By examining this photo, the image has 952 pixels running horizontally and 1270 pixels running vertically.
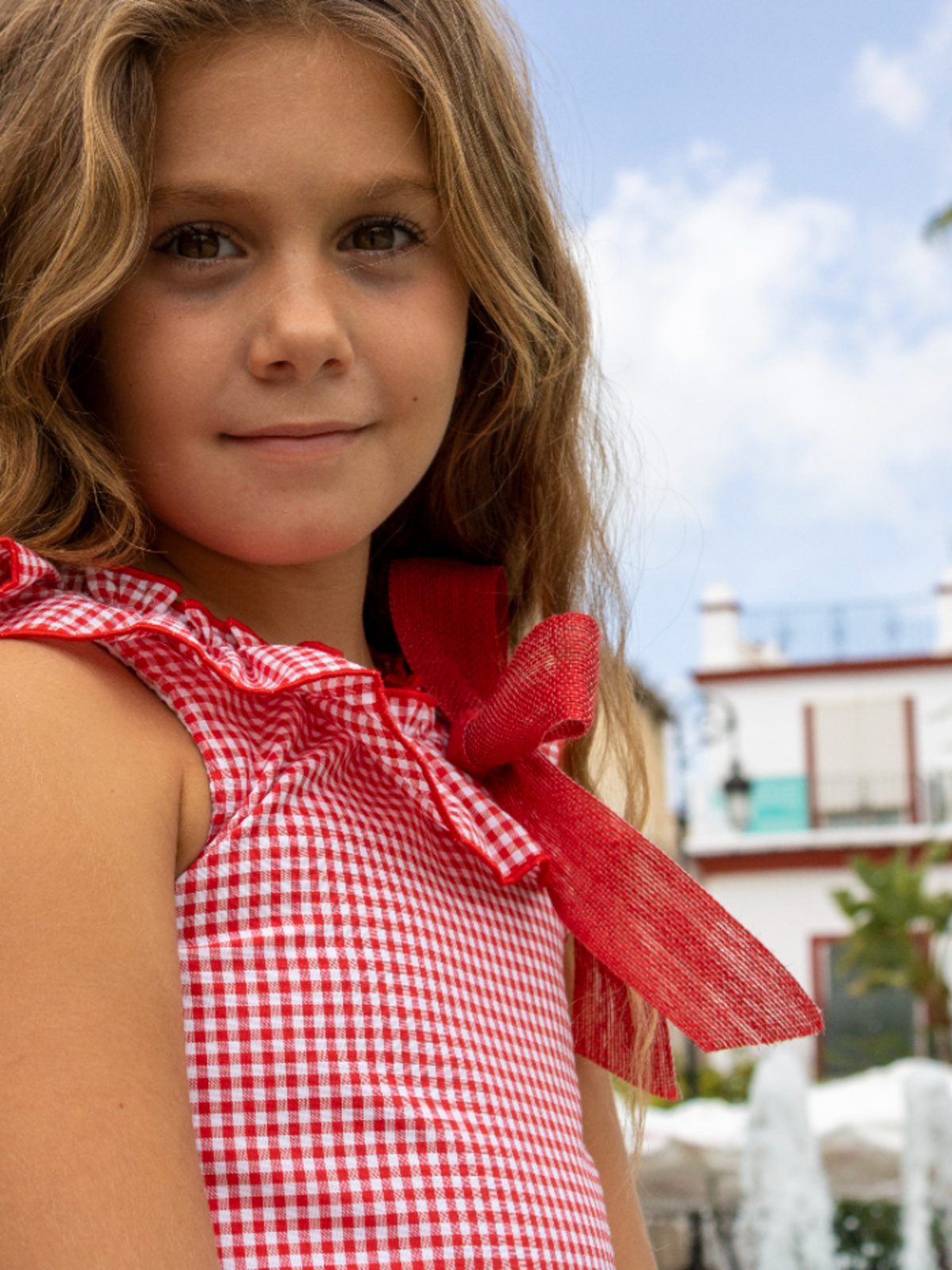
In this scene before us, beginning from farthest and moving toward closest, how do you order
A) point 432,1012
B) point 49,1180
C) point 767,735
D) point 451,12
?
point 767,735, point 451,12, point 432,1012, point 49,1180

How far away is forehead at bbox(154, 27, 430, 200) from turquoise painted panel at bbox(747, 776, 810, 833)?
23854mm

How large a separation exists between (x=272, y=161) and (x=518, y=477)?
0.46 metres

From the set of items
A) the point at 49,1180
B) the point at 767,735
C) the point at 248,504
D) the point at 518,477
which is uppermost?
the point at 767,735

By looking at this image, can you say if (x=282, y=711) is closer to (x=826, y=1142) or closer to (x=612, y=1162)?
(x=612, y=1162)

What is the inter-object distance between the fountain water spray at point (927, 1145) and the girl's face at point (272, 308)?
27.0ft

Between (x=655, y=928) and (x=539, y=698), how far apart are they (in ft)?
0.61

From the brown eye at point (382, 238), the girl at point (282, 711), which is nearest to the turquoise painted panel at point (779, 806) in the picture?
the girl at point (282, 711)

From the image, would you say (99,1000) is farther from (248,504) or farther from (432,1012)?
(248,504)

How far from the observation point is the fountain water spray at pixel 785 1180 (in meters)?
9.13

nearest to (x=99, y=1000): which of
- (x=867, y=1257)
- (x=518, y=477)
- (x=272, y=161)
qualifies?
(x=272, y=161)

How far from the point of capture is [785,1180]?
9.26m

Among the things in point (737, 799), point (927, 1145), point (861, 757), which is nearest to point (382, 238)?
point (927, 1145)

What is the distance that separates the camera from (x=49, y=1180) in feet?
2.63

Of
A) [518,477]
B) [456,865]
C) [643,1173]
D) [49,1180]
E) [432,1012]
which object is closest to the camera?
[49,1180]
